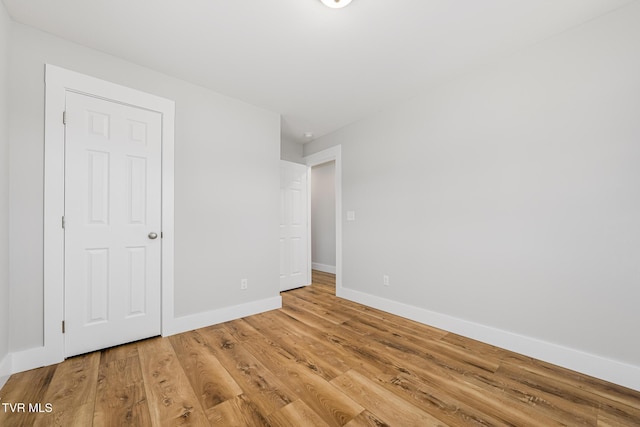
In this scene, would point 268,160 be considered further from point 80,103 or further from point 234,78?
point 80,103

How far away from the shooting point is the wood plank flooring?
4.52ft

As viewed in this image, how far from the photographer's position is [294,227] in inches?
163

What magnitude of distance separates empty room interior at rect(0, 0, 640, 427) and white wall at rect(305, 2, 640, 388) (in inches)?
0.6

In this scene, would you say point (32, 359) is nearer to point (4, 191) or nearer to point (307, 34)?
point (4, 191)

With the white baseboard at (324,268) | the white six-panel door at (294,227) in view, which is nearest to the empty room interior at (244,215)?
the white six-panel door at (294,227)

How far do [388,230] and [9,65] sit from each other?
11.9 feet

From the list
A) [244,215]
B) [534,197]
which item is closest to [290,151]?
[244,215]

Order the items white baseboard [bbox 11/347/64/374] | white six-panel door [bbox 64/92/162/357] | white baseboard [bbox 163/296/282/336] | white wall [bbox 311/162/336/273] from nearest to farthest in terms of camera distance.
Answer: white baseboard [bbox 11/347/64/374] < white six-panel door [bbox 64/92/162/357] < white baseboard [bbox 163/296/282/336] < white wall [bbox 311/162/336/273]

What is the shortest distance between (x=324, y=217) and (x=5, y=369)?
4742 mm

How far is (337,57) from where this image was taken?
220cm

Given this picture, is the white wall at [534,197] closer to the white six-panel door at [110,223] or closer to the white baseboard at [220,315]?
the white baseboard at [220,315]

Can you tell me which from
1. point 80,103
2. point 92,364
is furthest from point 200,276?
point 80,103

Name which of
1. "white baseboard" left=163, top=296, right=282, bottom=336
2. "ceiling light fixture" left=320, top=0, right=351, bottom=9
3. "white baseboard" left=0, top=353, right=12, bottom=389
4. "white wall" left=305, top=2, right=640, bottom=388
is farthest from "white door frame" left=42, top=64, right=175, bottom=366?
"white wall" left=305, top=2, right=640, bottom=388

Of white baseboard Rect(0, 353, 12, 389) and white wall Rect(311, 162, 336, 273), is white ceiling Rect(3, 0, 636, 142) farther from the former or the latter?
white wall Rect(311, 162, 336, 273)
